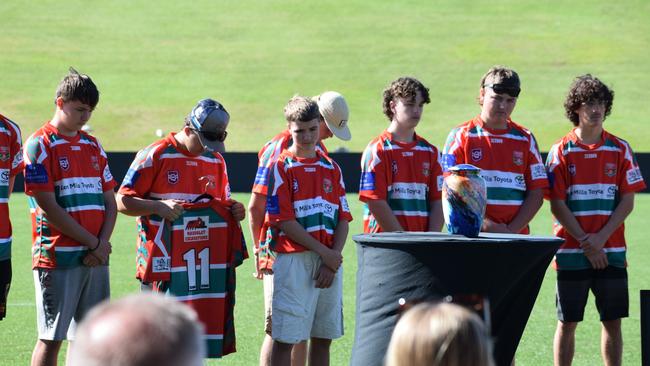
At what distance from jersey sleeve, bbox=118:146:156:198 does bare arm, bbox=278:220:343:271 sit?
2.45 feet

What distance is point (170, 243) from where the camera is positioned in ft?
17.7

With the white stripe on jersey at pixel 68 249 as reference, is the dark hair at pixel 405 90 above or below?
above

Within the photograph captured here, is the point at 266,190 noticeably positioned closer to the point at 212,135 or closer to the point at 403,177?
the point at 212,135

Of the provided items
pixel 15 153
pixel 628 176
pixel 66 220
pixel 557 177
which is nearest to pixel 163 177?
pixel 66 220

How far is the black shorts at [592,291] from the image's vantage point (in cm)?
614

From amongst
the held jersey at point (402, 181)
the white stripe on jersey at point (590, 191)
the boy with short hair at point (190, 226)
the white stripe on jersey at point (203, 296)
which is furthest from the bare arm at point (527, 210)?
the white stripe on jersey at point (203, 296)

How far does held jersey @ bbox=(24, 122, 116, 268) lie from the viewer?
5402 mm

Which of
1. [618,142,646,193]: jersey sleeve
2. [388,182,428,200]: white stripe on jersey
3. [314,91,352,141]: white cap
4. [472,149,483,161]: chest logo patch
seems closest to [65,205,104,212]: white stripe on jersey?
[314,91,352,141]: white cap

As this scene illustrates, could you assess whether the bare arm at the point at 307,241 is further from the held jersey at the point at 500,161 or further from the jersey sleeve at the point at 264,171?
the held jersey at the point at 500,161

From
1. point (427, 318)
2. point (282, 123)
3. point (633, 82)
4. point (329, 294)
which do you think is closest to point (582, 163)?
point (329, 294)

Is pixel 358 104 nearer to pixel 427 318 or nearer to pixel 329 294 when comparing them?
pixel 329 294

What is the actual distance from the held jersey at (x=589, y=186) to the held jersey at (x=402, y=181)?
794 mm

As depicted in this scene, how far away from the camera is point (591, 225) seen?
20.3ft

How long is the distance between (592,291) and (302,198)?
6.27 feet
